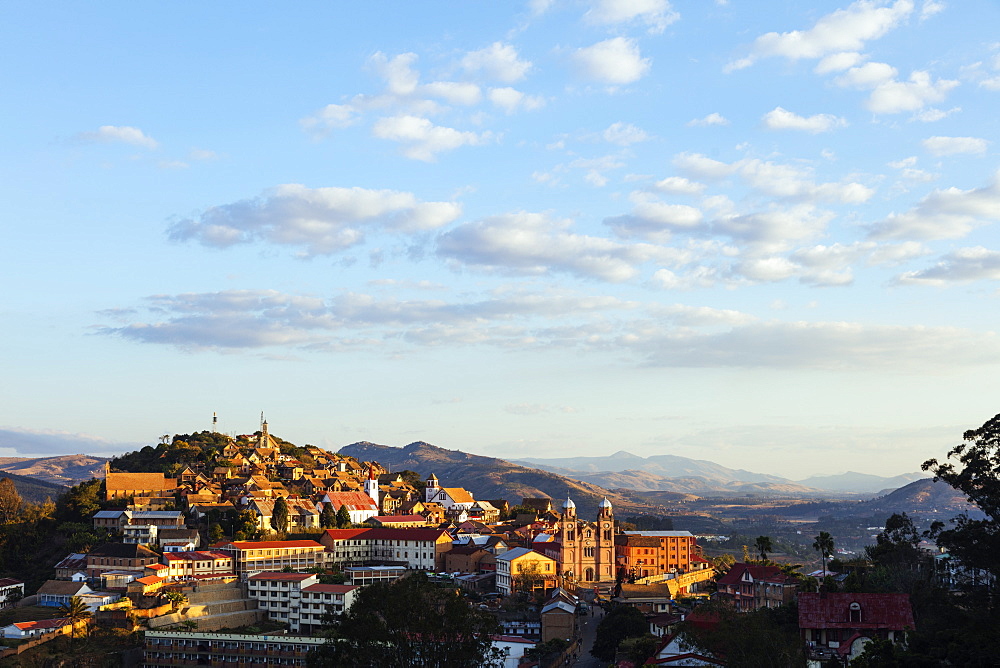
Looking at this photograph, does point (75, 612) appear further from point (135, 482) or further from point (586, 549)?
point (586, 549)

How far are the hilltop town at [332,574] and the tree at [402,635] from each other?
6181 millimetres

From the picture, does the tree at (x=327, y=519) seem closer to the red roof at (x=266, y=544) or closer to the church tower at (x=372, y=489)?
the red roof at (x=266, y=544)

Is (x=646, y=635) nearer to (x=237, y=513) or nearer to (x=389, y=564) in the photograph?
(x=389, y=564)

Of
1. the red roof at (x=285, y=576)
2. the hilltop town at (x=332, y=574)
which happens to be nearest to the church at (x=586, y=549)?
the hilltop town at (x=332, y=574)

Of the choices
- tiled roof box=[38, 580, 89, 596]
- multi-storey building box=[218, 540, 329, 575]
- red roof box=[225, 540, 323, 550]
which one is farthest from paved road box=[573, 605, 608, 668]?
tiled roof box=[38, 580, 89, 596]

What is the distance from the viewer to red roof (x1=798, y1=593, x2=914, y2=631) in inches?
2028

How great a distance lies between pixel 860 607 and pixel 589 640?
22142mm

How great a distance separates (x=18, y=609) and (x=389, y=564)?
29503 mm

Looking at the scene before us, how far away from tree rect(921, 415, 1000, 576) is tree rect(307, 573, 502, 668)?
72.3ft

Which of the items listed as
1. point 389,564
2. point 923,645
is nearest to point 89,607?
point 389,564

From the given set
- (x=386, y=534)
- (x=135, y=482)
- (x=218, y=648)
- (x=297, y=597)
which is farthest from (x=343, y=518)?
(x=218, y=648)

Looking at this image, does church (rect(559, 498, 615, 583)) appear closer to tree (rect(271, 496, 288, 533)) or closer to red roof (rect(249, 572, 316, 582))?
red roof (rect(249, 572, 316, 582))

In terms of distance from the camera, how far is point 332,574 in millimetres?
78375

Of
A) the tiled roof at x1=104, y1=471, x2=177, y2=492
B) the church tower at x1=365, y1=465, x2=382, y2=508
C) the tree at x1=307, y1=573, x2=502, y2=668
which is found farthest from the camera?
the church tower at x1=365, y1=465, x2=382, y2=508
